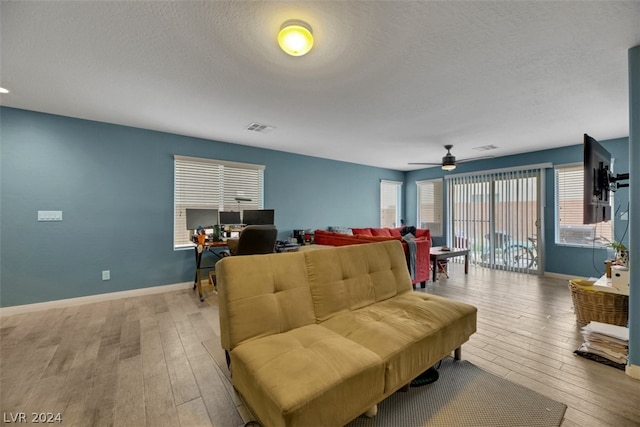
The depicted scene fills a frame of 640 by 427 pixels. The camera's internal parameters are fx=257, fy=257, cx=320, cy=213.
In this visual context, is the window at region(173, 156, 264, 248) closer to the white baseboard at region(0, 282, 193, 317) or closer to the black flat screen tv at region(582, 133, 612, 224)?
the white baseboard at region(0, 282, 193, 317)

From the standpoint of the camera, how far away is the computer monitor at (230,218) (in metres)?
4.39

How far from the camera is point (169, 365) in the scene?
209 cm

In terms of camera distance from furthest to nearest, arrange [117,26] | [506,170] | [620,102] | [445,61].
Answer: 1. [506,170]
2. [620,102]
3. [445,61]
4. [117,26]

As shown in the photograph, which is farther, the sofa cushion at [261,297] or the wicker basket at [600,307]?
the wicker basket at [600,307]

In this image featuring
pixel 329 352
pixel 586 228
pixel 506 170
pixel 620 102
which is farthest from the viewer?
pixel 506 170

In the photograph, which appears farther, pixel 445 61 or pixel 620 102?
pixel 620 102

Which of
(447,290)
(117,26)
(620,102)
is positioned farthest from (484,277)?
(117,26)

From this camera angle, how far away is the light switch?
10.8 feet

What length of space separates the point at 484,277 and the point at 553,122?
9.32 ft

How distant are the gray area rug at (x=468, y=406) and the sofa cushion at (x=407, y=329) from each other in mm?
248

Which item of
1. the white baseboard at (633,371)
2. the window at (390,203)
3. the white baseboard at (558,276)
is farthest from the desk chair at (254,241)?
the white baseboard at (558,276)

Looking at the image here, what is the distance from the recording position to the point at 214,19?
173 centimetres

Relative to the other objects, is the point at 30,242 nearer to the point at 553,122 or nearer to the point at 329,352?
the point at 329,352

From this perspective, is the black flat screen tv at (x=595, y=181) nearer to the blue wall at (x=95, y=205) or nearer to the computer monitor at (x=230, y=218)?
the blue wall at (x=95, y=205)
